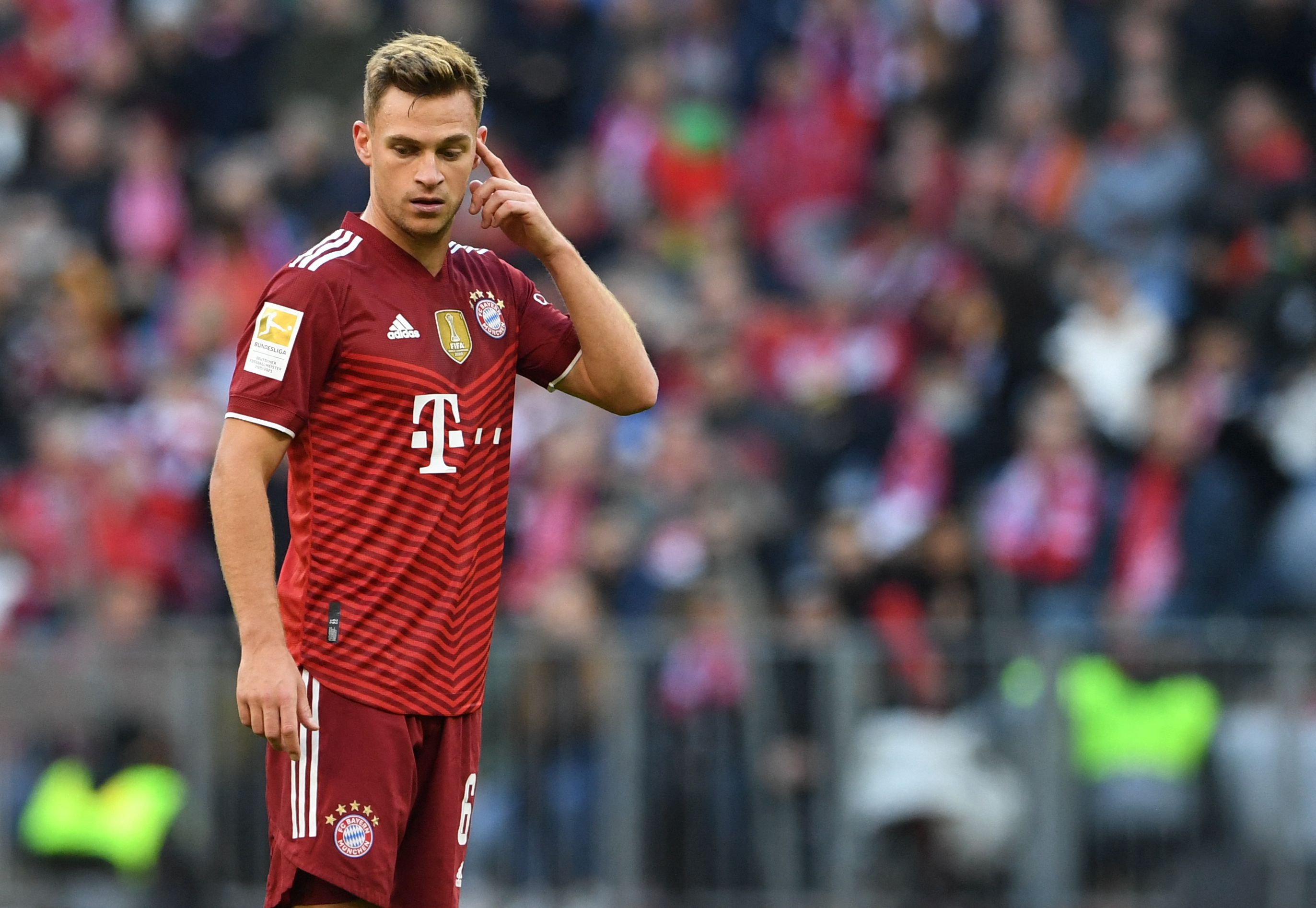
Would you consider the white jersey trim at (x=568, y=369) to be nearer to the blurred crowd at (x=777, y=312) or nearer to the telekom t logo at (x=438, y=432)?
the telekom t logo at (x=438, y=432)

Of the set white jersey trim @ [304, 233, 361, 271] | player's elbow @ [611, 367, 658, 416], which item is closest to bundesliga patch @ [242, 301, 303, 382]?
white jersey trim @ [304, 233, 361, 271]

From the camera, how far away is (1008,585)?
10898 millimetres

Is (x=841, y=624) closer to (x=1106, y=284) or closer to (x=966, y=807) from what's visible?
(x=966, y=807)

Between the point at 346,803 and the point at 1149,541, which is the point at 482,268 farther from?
the point at 1149,541

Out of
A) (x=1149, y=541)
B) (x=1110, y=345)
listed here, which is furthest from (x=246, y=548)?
(x=1110, y=345)

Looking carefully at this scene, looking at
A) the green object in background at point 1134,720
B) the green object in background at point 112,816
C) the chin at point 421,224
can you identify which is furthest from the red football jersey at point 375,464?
the green object in background at point 112,816

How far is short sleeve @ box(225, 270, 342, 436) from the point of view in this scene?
5039 mm

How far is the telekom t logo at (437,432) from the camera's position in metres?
5.24

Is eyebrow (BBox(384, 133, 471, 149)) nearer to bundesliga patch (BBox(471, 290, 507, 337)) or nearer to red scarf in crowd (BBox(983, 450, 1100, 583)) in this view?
bundesliga patch (BBox(471, 290, 507, 337))

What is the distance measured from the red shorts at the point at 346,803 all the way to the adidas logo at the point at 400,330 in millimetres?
821

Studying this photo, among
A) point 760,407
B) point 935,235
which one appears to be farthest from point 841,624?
point 935,235

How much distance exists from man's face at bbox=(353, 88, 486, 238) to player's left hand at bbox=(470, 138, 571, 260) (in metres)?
0.09

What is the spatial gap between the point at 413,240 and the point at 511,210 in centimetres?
25

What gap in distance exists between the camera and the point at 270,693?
16.2ft
